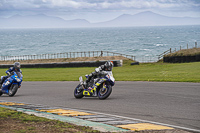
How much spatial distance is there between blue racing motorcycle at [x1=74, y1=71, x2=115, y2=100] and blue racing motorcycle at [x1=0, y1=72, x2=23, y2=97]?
132 inches

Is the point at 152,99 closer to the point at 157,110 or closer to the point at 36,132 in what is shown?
the point at 157,110

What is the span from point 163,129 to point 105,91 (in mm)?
5379

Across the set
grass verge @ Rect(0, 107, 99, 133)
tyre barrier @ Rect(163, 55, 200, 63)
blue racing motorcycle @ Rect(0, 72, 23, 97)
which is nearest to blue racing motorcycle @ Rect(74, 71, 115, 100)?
blue racing motorcycle @ Rect(0, 72, 23, 97)

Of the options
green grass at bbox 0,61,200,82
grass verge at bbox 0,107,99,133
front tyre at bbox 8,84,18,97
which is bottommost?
green grass at bbox 0,61,200,82

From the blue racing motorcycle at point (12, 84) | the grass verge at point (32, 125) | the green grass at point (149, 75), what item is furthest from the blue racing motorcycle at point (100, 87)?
the green grass at point (149, 75)

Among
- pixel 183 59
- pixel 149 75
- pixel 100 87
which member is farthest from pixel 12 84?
pixel 183 59

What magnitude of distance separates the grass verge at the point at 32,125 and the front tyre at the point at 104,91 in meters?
3.99

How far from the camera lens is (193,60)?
38.3 m

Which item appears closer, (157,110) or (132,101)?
(157,110)

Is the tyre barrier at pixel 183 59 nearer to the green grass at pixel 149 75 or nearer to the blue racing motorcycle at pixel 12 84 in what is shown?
the green grass at pixel 149 75

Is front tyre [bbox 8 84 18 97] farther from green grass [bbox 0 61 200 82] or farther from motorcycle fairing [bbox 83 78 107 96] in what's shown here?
green grass [bbox 0 61 200 82]

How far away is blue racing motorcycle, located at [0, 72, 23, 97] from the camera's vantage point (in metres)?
14.9

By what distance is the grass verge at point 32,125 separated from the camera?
6930 millimetres

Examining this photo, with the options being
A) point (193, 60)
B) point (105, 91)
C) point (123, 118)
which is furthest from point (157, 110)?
point (193, 60)
